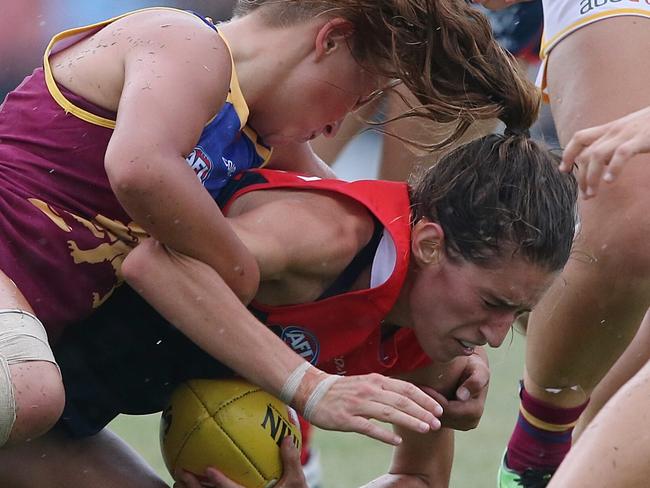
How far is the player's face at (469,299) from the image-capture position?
3.36 m

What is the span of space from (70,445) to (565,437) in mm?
1716

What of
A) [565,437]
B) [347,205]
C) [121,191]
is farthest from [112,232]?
[565,437]

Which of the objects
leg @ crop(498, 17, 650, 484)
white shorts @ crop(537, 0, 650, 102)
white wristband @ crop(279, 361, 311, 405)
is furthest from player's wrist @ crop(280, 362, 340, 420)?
white shorts @ crop(537, 0, 650, 102)

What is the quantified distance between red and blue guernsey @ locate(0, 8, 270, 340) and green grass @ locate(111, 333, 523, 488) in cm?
243

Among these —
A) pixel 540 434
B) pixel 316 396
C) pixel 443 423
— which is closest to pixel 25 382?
pixel 316 396

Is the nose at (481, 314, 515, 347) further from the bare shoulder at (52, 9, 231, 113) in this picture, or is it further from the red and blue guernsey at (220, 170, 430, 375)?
the bare shoulder at (52, 9, 231, 113)

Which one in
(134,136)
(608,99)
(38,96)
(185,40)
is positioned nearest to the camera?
(134,136)

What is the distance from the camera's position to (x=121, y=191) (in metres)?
2.95

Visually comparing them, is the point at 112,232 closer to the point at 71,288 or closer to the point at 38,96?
the point at 71,288

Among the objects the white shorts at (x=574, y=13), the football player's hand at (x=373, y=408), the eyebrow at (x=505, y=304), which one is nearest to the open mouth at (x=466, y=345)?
the eyebrow at (x=505, y=304)

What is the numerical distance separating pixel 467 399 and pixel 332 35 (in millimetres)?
1134

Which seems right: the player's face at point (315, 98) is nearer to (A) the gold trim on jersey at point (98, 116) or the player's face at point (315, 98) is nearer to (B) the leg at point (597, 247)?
(A) the gold trim on jersey at point (98, 116)

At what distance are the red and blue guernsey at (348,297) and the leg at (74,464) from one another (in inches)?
26.0

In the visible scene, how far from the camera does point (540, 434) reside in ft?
14.6
